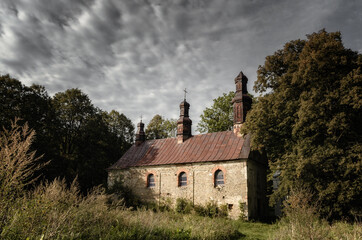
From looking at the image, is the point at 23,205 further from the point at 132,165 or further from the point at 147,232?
the point at 132,165

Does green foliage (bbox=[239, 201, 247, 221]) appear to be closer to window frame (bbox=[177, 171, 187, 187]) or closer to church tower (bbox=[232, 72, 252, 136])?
window frame (bbox=[177, 171, 187, 187])

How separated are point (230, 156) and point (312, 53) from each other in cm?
822

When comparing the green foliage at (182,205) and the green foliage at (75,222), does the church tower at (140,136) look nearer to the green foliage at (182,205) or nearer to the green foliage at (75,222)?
the green foliage at (182,205)

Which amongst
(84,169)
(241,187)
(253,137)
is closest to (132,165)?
(84,169)

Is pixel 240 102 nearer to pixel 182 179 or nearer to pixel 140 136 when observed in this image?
pixel 182 179

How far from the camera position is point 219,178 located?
17766 mm

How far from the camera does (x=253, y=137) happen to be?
15.2m

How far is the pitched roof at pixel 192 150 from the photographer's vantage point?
59.4 feet

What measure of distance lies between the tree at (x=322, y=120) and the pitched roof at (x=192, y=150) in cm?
377

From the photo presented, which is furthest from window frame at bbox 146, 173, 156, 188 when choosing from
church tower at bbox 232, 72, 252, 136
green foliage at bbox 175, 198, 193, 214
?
church tower at bbox 232, 72, 252, 136

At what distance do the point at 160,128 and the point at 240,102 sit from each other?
17038mm

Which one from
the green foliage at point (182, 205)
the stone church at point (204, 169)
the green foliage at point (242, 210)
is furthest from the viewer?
the green foliage at point (182, 205)

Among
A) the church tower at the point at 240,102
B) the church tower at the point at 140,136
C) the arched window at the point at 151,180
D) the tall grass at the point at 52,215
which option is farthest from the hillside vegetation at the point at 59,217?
the church tower at the point at 140,136

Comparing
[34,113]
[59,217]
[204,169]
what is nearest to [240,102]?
[204,169]
